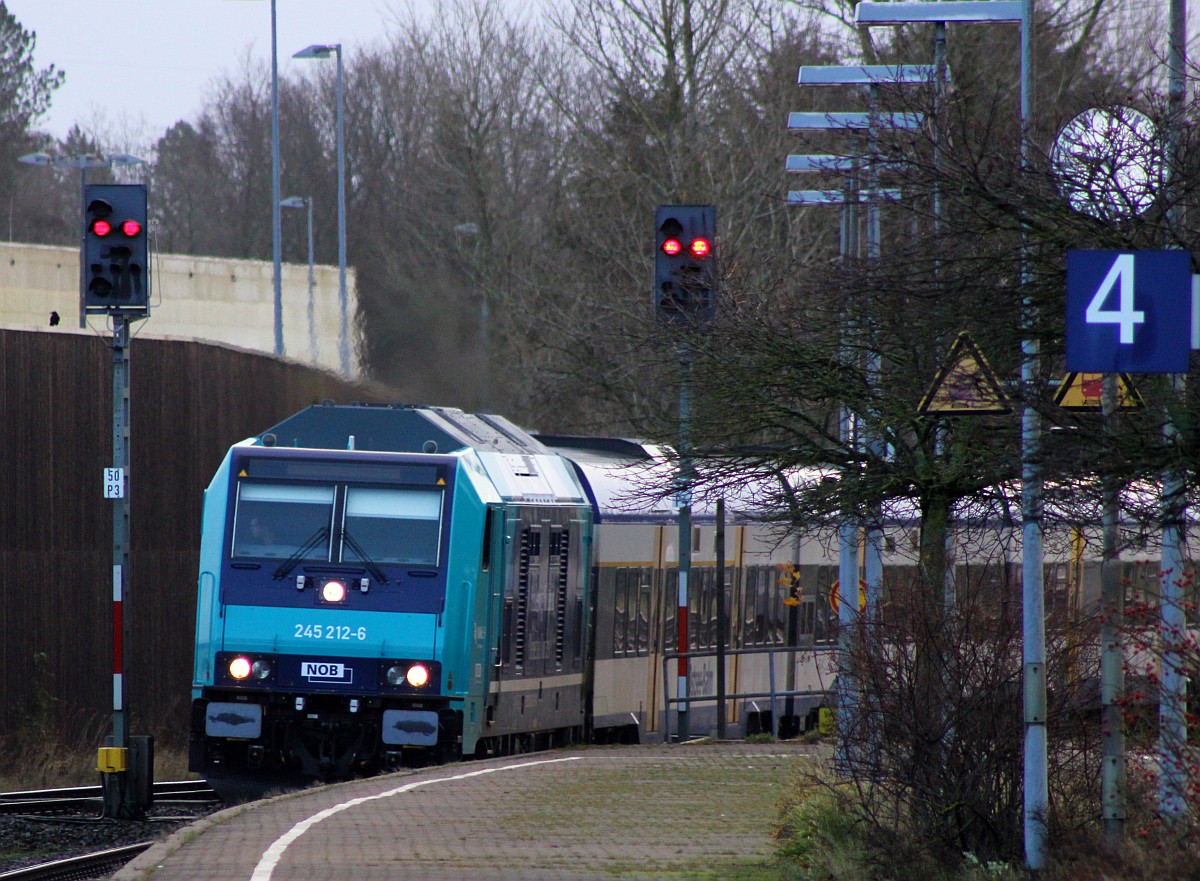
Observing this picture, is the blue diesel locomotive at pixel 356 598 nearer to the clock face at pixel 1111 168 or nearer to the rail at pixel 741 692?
the rail at pixel 741 692

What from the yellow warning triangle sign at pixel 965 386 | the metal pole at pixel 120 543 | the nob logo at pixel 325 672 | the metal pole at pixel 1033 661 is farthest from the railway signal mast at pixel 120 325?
the metal pole at pixel 1033 661

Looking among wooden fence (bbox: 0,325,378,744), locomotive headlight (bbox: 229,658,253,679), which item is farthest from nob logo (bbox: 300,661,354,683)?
wooden fence (bbox: 0,325,378,744)

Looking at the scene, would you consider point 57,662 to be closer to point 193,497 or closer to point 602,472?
point 193,497

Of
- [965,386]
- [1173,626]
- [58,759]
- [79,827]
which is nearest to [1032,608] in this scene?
[1173,626]

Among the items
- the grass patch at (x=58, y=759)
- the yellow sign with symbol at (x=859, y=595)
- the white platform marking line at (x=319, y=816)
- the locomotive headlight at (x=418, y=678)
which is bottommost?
the grass patch at (x=58, y=759)

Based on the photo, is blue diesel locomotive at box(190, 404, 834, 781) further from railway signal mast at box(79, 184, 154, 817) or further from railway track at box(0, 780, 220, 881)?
railway track at box(0, 780, 220, 881)

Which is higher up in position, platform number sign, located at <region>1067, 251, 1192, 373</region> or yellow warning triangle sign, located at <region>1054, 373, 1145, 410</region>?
platform number sign, located at <region>1067, 251, 1192, 373</region>

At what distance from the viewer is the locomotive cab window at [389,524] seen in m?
16.9

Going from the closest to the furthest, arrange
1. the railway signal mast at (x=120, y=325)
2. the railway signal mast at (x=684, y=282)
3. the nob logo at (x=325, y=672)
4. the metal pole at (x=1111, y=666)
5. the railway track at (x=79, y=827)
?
the metal pole at (x=1111, y=666) < the railway track at (x=79, y=827) < the railway signal mast at (x=684, y=282) < the railway signal mast at (x=120, y=325) < the nob logo at (x=325, y=672)

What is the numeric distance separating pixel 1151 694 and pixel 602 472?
38.0 ft

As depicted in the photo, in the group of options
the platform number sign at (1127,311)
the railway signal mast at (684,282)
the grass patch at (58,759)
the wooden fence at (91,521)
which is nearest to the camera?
the platform number sign at (1127,311)

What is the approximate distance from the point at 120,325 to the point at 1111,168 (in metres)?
9.75

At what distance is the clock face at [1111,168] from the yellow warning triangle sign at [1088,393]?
85 centimetres

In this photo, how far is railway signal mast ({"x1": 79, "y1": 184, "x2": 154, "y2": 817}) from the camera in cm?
1641
